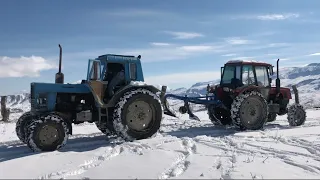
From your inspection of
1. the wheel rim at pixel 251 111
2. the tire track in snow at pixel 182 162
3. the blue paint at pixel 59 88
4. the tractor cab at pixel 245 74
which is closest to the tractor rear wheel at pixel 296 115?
the tractor cab at pixel 245 74

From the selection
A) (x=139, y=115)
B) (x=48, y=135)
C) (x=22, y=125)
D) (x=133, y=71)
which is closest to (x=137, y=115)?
(x=139, y=115)

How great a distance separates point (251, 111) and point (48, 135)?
7213mm

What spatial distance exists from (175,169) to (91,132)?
6.44 metres

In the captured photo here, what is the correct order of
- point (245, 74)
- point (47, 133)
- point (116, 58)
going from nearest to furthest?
1. point (47, 133)
2. point (116, 58)
3. point (245, 74)

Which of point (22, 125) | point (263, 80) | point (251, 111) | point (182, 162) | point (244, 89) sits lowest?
point (182, 162)

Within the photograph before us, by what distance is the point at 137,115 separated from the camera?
10.1 metres

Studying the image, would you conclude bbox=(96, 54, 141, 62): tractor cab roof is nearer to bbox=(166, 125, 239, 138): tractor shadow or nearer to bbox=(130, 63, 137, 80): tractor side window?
bbox=(130, 63, 137, 80): tractor side window

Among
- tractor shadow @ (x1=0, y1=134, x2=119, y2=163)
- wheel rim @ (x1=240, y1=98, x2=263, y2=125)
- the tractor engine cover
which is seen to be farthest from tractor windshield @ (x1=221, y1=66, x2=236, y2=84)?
the tractor engine cover

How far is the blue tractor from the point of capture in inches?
373

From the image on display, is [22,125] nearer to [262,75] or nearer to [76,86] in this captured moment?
[76,86]

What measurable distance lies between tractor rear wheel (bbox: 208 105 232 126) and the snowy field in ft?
10.6

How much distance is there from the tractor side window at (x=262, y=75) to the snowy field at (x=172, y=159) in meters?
3.36

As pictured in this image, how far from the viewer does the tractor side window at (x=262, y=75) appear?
13750 millimetres

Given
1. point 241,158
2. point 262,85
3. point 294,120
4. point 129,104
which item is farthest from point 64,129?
point 294,120
